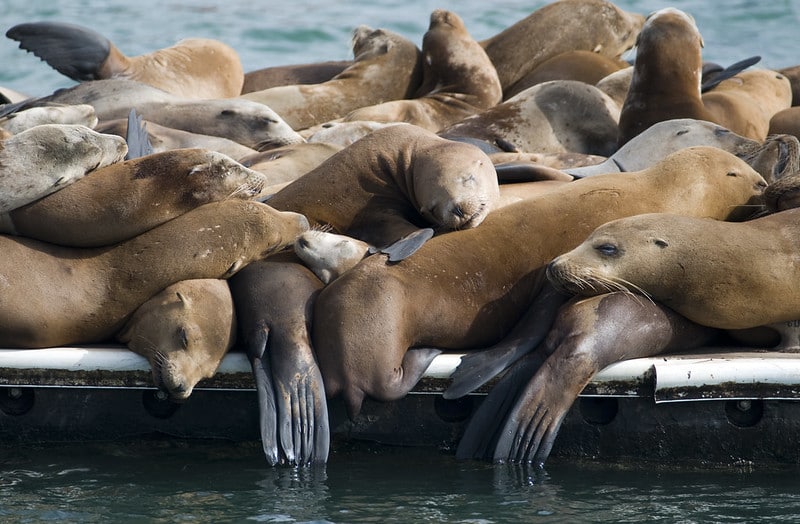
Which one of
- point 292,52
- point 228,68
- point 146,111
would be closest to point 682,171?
point 146,111

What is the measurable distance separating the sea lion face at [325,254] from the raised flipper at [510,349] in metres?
0.72

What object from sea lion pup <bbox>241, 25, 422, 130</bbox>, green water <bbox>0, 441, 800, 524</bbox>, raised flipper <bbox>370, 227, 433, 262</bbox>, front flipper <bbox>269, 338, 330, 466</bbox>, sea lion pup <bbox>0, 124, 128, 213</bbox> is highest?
sea lion pup <bbox>241, 25, 422, 130</bbox>

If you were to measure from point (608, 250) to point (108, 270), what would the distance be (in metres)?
2.00

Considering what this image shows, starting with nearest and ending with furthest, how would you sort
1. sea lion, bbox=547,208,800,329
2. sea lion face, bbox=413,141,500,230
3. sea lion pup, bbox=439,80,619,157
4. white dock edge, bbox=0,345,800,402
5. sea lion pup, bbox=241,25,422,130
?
white dock edge, bbox=0,345,800,402
sea lion, bbox=547,208,800,329
sea lion face, bbox=413,141,500,230
sea lion pup, bbox=439,80,619,157
sea lion pup, bbox=241,25,422,130

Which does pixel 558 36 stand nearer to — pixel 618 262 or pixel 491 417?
pixel 618 262

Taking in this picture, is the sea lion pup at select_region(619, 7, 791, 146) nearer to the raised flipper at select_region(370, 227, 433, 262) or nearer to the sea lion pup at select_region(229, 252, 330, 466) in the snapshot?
the raised flipper at select_region(370, 227, 433, 262)

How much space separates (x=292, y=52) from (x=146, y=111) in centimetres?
1178

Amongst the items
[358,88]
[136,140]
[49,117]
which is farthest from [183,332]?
[358,88]

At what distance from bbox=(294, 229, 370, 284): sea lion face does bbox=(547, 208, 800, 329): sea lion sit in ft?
2.89

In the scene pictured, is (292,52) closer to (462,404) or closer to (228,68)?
(228,68)

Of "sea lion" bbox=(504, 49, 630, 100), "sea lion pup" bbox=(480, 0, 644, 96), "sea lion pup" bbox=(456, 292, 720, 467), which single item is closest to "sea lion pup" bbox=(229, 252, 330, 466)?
"sea lion pup" bbox=(456, 292, 720, 467)

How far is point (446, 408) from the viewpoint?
4.89m

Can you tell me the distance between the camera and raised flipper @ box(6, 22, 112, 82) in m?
9.05

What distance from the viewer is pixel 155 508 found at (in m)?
4.28
